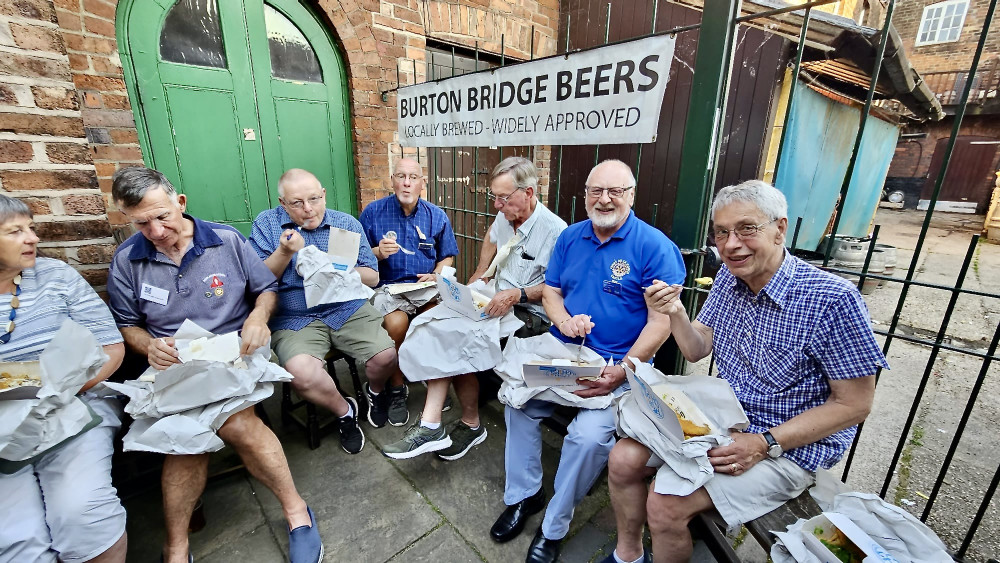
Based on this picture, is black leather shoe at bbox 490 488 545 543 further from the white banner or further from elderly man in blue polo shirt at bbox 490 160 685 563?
the white banner

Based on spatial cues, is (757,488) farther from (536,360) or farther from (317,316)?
(317,316)

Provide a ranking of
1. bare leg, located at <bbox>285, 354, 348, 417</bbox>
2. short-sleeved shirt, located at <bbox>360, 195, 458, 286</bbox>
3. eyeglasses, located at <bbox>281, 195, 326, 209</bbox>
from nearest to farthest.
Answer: bare leg, located at <bbox>285, 354, 348, 417</bbox>, eyeglasses, located at <bbox>281, 195, 326, 209</bbox>, short-sleeved shirt, located at <bbox>360, 195, 458, 286</bbox>

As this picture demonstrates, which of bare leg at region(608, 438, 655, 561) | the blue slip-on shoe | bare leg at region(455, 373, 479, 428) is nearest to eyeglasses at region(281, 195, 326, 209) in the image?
bare leg at region(455, 373, 479, 428)

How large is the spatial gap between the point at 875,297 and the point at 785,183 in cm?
199

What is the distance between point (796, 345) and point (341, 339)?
2095mm

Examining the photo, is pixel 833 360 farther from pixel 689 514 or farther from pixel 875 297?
pixel 875 297

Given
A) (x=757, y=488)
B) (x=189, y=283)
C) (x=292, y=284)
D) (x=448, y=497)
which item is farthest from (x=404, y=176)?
(x=757, y=488)

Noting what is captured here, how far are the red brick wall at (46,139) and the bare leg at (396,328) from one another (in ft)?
4.58

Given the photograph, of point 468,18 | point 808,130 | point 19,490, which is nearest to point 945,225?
point 808,130

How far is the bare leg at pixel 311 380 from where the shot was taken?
2.05 m

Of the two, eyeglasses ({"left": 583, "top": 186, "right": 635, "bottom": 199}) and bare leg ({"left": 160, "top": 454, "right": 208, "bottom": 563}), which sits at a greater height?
eyeglasses ({"left": 583, "top": 186, "right": 635, "bottom": 199})

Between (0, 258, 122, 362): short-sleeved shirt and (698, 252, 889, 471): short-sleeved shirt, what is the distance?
8.06 feet

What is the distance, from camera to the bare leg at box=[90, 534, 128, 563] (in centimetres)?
137

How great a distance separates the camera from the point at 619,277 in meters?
1.87
